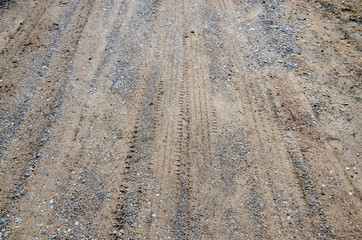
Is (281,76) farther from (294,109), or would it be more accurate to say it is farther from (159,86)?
(159,86)

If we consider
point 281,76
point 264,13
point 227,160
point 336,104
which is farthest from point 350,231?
point 264,13

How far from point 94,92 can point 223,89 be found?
2501 mm

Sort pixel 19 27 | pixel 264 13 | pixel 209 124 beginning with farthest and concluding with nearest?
pixel 264 13
pixel 19 27
pixel 209 124

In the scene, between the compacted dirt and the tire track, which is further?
the tire track

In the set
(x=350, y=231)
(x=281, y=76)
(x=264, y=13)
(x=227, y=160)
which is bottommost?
(x=350, y=231)

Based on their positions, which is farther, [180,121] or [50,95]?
[50,95]

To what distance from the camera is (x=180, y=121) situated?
443 centimetres

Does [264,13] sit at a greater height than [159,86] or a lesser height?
greater

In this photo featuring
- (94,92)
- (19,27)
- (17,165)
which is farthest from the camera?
(19,27)

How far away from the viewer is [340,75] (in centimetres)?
505

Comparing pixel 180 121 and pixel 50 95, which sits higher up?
pixel 50 95

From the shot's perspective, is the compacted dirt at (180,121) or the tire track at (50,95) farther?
the tire track at (50,95)

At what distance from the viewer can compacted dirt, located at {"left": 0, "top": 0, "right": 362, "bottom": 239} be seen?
137 inches

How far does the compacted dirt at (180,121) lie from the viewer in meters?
3.47
